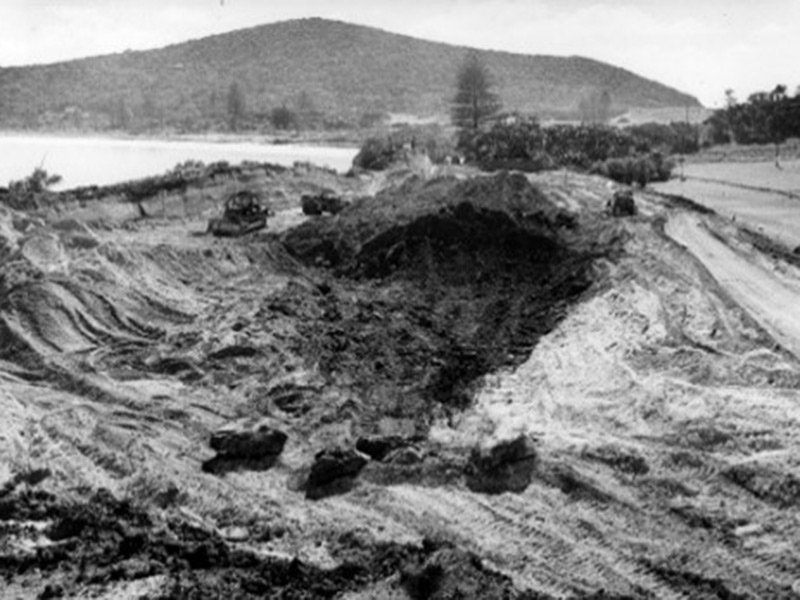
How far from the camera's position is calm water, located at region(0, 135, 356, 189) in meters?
44.0

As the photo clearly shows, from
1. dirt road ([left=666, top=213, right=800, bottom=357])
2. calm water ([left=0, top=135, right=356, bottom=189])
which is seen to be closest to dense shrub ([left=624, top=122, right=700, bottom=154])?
calm water ([left=0, top=135, right=356, bottom=189])

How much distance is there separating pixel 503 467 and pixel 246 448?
3.65m

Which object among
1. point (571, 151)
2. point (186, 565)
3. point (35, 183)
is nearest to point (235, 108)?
point (571, 151)

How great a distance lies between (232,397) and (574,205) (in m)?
17.6

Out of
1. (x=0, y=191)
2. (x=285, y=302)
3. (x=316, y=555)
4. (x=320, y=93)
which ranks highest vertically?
(x=320, y=93)

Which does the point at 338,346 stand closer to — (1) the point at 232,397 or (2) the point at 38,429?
(1) the point at 232,397

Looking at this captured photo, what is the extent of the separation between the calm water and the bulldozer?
13.6m

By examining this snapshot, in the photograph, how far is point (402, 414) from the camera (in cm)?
1366

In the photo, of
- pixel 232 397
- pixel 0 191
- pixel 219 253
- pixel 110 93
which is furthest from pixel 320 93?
pixel 232 397

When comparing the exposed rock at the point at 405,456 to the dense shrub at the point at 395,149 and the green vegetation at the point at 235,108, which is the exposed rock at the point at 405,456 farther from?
the green vegetation at the point at 235,108

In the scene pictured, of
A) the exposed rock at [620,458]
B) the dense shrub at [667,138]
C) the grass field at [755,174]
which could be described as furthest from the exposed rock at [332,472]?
the dense shrub at [667,138]

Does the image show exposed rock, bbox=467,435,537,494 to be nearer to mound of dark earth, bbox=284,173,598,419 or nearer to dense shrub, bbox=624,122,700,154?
mound of dark earth, bbox=284,173,598,419

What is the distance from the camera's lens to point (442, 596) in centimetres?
883

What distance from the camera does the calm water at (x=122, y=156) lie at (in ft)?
144
